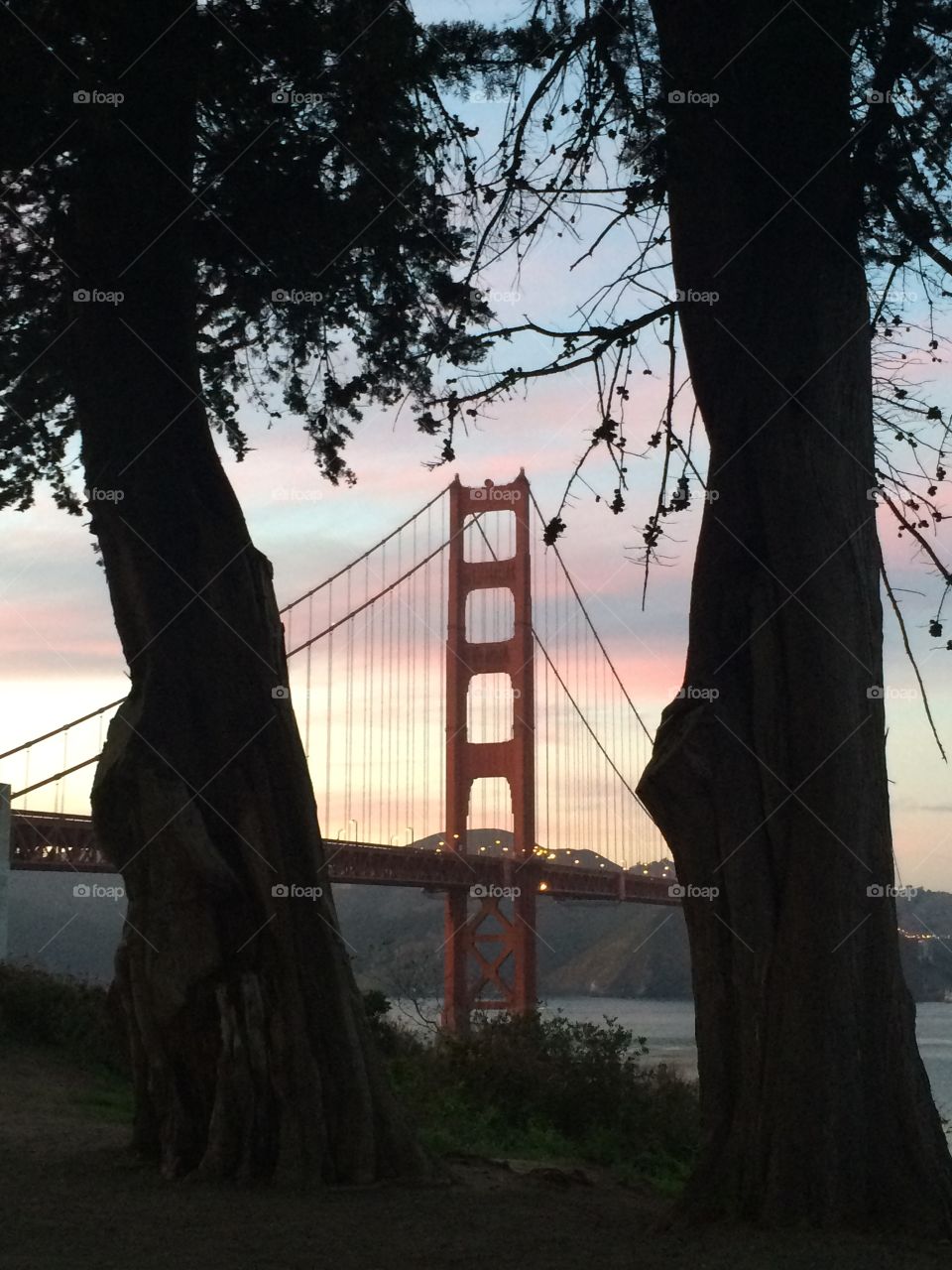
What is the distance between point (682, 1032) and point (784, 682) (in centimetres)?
5763

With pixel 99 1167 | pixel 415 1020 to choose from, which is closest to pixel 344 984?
pixel 99 1167

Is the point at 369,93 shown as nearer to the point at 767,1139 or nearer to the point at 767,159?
the point at 767,159

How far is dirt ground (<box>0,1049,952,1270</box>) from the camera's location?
16.9ft

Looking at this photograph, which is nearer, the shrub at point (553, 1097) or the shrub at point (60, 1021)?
the shrub at point (553, 1097)

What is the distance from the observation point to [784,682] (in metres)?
5.96

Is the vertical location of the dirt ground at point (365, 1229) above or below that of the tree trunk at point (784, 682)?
below

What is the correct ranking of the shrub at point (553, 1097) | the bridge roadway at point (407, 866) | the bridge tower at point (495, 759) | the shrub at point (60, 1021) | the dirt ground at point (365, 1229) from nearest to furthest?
the dirt ground at point (365, 1229) < the shrub at point (553, 1097) < the shrub at point (60, 1021) < the bridge roadway at point (407, 866) < the bridge tower at point (495, 759)

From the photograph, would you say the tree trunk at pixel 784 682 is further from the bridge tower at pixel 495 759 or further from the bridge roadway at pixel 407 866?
the bridge tower at pixel 495 759

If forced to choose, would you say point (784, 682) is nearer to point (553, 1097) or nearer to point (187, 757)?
point (187, 757)

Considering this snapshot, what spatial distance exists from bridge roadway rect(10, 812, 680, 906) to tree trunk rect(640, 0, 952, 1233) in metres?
14.1

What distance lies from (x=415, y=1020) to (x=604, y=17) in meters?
10.3

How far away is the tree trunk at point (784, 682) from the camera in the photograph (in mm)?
5496

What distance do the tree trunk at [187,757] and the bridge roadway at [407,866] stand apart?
12536mm

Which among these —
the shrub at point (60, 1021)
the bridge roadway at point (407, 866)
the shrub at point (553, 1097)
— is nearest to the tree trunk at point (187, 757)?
the shrub at point (553, 1097)
